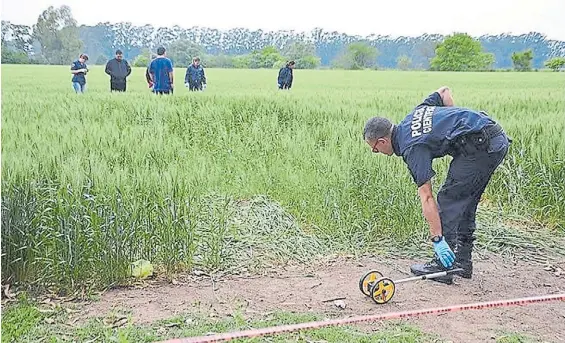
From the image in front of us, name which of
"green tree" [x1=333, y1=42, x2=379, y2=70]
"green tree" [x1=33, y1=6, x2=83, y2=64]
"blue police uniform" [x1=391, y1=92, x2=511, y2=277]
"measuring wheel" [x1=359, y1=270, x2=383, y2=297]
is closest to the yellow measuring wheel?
"measuring wheel" [x1=359, y1=270, x2=383, y2=297]

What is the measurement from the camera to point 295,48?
23.4ft

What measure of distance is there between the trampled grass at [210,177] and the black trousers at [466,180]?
73 centimetres

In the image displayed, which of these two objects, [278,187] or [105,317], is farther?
[278,187]

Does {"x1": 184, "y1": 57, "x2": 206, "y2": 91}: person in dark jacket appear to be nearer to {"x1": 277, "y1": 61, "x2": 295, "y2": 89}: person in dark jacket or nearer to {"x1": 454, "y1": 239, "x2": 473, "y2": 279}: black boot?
{"x1": 277, "y1": 61, "x2": 295, "y2": 89}: person in dark jacket

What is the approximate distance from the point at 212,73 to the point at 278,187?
4.04m

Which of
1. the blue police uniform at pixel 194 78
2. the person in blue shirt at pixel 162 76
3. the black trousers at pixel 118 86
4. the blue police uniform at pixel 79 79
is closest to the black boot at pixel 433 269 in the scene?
the blue police uniform at pixel 79 79

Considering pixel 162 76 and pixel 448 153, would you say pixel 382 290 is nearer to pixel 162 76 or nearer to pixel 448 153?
pixel 448 153

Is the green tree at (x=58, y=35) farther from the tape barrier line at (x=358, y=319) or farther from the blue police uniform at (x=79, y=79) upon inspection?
the tape barrier line at (x=358, y=319)

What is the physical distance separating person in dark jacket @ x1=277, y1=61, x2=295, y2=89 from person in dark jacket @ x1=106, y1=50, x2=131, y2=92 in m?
1.92

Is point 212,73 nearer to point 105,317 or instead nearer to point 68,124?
point 68,124

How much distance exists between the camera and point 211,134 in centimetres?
680

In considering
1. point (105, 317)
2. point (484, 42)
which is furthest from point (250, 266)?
point (484, 42)

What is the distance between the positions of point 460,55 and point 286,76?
233 cm

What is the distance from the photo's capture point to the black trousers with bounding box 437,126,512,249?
3.82 meters
